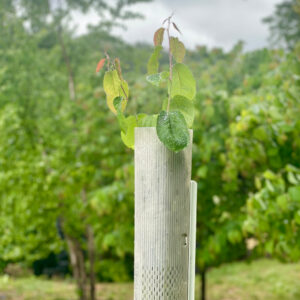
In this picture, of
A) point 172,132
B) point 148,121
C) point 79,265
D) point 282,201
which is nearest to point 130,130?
point 148,121

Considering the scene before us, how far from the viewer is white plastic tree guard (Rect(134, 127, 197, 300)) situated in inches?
36.2

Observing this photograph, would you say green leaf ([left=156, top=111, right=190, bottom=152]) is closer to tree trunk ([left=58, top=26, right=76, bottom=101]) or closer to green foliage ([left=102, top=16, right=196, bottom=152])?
green foliage ([left=102, top=16, right=196, bottom=152])

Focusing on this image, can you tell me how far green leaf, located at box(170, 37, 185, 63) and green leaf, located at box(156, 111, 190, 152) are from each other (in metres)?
0.15

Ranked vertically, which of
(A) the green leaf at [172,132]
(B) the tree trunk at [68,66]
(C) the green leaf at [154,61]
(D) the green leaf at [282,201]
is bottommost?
(D) the green leaf at [282,201]

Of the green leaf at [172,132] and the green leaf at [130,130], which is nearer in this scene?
the green leaf at [172,132]

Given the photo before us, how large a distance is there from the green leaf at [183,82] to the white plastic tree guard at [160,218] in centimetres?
12

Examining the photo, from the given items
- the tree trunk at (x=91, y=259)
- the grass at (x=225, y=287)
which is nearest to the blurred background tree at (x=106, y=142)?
the tree trunk at (x=91, y=259)

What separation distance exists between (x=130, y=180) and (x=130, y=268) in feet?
13.1

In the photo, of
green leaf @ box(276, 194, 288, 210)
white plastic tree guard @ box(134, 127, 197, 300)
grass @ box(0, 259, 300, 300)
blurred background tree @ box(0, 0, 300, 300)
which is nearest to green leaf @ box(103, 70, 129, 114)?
white plastic tree guard @ box(134, 127, 197, 300)

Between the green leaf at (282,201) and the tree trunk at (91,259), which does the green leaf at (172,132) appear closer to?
the green leaf at (282,201)

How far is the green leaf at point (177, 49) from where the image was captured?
0.96 metres

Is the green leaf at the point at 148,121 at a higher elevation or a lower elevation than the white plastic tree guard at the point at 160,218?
higher

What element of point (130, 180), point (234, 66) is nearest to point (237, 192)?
point (130, 180)

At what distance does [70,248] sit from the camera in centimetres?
659
